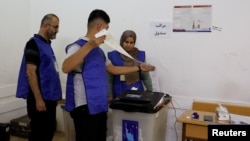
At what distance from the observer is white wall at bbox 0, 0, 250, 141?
266 cm

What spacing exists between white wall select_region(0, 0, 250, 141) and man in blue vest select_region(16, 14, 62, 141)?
0.91 meters

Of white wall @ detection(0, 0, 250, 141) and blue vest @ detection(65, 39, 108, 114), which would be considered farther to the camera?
white wall @ detection(0, 0, 250, 141)

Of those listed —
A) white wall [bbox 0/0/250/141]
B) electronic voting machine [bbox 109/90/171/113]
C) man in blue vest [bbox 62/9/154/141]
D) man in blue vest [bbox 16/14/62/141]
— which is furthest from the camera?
white wall [bbox 0/0/250/141]

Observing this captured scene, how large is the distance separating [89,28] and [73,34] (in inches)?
61.7

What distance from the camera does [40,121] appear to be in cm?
237

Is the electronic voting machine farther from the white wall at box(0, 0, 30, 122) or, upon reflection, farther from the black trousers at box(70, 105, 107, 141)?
the white wall at box(0, 0, 30, 122)

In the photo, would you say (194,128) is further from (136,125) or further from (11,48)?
(11,48)

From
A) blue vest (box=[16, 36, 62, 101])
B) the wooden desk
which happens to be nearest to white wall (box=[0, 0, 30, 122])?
→ blue vest (box=[16, 36, 62, 101])

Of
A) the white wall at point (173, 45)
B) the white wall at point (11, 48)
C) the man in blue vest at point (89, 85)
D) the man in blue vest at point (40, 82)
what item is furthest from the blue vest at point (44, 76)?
the white wall at point (11, 48)

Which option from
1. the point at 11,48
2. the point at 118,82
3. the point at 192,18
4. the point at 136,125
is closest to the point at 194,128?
the point at 136,125

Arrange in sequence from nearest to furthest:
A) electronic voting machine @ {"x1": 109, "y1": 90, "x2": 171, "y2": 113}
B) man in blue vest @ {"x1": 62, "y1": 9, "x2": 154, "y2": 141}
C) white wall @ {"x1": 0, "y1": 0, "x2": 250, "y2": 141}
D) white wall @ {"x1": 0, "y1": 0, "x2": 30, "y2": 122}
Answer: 1. man in blue vest @ {"x1": 62, "y1": 9, "x2": 154, "y2": 141}
2. electronic voting machine @ {"x1": 109, "y1": 90, "x2": 171, "y2": 113}
3. white wall @ {"x1": 0, "y1": 0, "x2": 250, "y2": 141}
4. white wall @ {"x1": 0, "y1": 0, "x2": 30, "y2": 122}

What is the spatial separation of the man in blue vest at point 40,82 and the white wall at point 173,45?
35.9 inches

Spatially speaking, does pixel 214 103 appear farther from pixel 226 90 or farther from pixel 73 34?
pixel 73 34

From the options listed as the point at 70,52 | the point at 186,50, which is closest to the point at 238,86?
the point at 186,50
